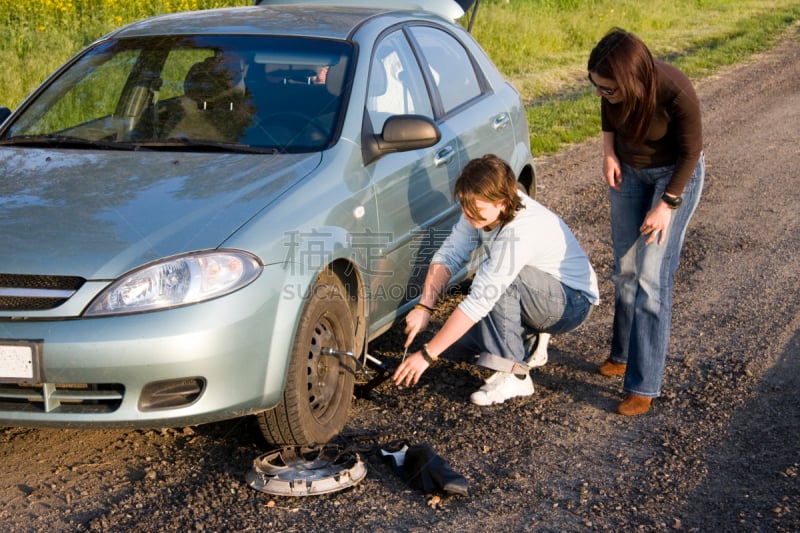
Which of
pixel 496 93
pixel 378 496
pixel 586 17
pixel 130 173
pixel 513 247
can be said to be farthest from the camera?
pixel 586 17

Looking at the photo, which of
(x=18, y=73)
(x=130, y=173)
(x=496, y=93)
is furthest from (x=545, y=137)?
(x=130, y=173)

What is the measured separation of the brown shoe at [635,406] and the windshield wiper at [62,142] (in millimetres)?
2429

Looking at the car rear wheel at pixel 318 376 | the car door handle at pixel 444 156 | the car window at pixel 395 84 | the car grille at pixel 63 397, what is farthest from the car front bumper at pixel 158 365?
the car door handle at pixel 444 156

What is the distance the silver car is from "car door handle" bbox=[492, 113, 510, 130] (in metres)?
0.03

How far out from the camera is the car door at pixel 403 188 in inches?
177

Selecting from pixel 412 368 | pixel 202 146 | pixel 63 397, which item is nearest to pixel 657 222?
pixel 412 368

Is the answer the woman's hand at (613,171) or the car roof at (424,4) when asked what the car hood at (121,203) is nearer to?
the woman's hand at (613,171)

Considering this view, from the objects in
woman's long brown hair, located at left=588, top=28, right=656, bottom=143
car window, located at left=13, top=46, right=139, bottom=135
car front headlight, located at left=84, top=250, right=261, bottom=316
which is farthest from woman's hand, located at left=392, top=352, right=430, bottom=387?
car window, located at left=13, top=46, right=139, bottom=135

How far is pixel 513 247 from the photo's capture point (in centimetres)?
445

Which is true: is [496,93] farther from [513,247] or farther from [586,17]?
[586,17]

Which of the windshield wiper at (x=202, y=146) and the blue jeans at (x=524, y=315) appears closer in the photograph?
the windshield wiper at (x=202, y=146)

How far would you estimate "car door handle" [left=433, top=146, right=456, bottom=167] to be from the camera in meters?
4.98

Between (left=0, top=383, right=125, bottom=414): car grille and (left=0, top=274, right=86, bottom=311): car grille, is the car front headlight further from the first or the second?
(left=0, top=383, right=125, bottom=414): car grille

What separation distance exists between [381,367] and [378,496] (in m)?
0.89
